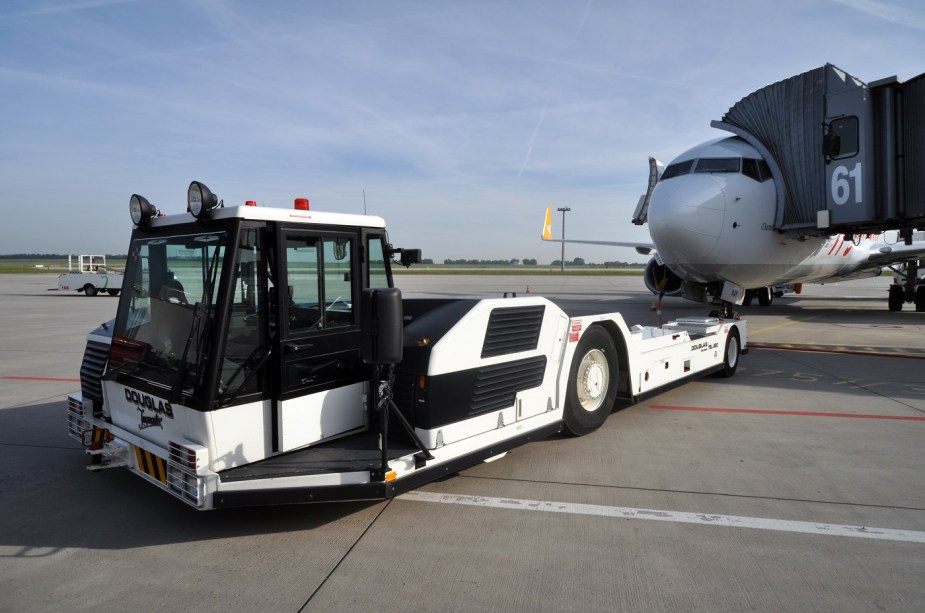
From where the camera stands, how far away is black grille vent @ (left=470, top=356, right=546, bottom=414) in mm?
4566

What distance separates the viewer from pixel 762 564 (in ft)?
11.5

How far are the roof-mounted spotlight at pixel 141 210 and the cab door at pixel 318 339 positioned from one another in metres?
1.28

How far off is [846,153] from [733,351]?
486 cm

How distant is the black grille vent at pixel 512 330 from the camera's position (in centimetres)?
470

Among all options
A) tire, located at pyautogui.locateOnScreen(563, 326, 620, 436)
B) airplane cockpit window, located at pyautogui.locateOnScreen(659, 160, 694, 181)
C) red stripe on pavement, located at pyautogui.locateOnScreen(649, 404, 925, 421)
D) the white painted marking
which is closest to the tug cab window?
the white painted marking

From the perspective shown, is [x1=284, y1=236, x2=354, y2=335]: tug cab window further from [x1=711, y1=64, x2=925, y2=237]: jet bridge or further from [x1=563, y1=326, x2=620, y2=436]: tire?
[x1=711, y1=64, x2=925, y2=237]: jet bridge

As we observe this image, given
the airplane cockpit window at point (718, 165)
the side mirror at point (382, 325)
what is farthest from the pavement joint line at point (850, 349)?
the side mirror at point (382, 325)

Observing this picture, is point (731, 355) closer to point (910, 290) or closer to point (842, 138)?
point (842, 138)

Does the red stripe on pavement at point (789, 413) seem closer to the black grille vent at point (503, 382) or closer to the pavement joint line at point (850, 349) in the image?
the black grille vent at point (503, 382)

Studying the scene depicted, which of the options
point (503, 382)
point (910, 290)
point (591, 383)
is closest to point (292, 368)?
point (503, 382)

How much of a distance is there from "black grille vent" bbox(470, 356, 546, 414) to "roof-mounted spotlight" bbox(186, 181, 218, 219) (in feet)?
7.22

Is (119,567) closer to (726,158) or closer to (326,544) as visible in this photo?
(326,544)

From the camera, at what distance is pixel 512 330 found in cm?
490

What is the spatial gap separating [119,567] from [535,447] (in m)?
3.54
